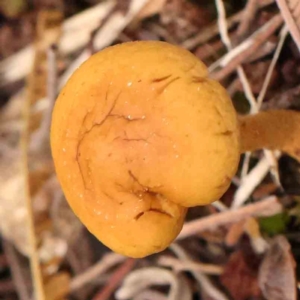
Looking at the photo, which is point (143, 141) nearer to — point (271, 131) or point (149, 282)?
point (271, 131)

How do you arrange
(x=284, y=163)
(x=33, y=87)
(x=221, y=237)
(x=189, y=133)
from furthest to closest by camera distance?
(x=33, y=87)
(x=221, y=237)
(x=284, y=163)
(x=189, y=133)

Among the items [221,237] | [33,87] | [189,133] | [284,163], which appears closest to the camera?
[189,133]

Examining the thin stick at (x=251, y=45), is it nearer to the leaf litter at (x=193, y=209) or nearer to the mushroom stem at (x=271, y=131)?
the leaf litter at (x=193, y=209)

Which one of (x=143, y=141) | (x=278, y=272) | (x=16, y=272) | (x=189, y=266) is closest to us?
(x=143, y=141)

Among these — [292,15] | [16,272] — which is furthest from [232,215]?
[16,272]

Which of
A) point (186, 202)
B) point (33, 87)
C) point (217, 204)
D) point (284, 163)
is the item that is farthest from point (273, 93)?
point (33, 87)

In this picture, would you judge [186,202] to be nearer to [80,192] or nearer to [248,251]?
[80,192]

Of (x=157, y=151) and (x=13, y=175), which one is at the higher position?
(x=157, y=151)
